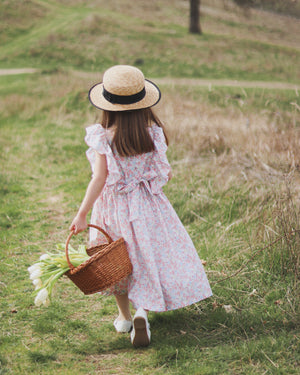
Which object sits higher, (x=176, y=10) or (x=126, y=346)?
(x=126, y=346)

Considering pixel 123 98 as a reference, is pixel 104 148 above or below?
below

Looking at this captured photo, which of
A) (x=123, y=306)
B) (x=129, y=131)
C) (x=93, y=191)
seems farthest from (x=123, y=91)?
(x=123, y=306)

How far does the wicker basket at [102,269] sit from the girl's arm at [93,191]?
0.14 metres

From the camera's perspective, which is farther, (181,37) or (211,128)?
(181,37)

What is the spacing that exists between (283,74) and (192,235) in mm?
14709

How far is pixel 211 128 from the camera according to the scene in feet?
22.5

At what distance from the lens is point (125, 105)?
2.88 m

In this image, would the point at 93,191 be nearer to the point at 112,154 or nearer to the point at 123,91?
the point at 112,154

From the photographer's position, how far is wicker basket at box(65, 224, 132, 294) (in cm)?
269

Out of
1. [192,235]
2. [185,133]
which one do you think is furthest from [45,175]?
[192,235]

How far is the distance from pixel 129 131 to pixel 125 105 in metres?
0.16

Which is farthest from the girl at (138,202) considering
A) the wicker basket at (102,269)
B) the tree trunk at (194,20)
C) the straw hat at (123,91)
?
the tree trunk at (194,20)

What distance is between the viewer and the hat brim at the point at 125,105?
2.86m

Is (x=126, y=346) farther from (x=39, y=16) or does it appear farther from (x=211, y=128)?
(x=39, y=16)
